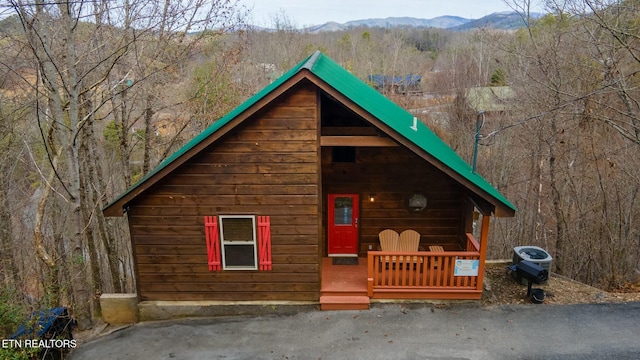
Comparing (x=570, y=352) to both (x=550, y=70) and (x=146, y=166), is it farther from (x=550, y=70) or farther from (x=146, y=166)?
(x=146, y=166)

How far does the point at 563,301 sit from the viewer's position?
9281 mm

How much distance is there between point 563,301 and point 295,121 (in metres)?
7.10

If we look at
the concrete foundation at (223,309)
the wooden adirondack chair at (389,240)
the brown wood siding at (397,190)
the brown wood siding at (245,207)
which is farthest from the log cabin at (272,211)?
the wooden adirondack chair at (389,240)

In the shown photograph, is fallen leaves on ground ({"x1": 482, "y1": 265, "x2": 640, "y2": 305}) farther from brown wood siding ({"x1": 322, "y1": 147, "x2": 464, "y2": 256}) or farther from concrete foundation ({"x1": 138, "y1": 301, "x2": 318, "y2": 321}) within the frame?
concrete foundation ({"x1": 138, "y1": 301, "x2": 318, "y2": 321})

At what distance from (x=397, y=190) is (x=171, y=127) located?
10523mm

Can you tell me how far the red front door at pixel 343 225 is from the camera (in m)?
10.7

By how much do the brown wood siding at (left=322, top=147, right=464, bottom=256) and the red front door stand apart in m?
0.18

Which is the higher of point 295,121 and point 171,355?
point 295,121

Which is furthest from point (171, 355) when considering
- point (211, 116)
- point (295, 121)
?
point (211, 116)

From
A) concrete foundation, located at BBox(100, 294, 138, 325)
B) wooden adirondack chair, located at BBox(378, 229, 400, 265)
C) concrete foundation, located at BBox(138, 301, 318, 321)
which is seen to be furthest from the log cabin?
wooden adirondack chair, located at BBox(378, 229, 400, 265)

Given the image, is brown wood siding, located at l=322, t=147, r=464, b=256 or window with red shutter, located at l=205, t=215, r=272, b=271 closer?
window with red shutter, located at l=205, t=215, r=272, b=271

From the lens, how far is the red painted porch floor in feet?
29.7

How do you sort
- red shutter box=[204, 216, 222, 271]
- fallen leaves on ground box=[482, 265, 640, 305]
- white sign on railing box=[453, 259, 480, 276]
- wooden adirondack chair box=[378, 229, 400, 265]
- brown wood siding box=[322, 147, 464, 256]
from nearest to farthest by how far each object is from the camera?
1. red shutter box=[204, 216, 222, 271]
2. white sign on railing box=[453, 259, 480, 276]
3. fallen leaves on ground box=[482, 265, 640, 305]
4. brown wood siding box=[322, 147, 464, 256]
5. wooden adirondack chair box=[378, 229, 400, 265]

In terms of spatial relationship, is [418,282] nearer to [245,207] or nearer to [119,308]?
[245,207]
